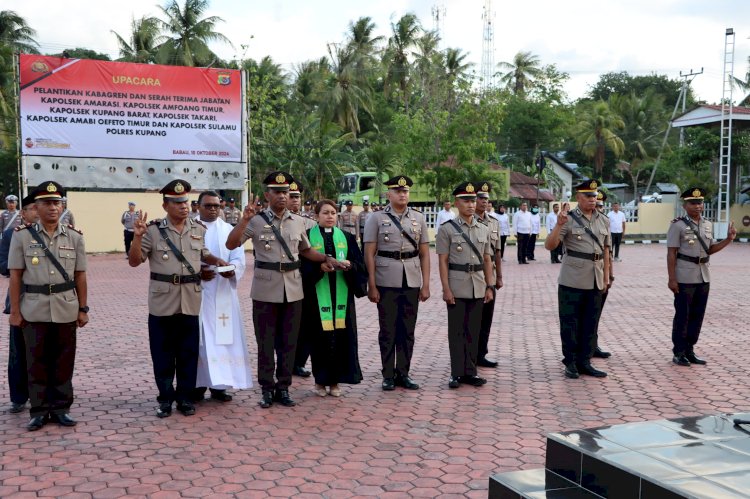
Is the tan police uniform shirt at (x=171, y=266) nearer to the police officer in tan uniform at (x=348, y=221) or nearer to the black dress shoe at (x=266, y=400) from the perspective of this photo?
the black dress shoe at (x=266, y=400)

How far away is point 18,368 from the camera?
18.8 feet

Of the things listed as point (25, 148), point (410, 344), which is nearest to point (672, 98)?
point (25, 148)

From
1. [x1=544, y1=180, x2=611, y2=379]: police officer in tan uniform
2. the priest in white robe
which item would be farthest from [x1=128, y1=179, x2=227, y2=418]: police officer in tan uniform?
[x1=544, y1=180, x2=611, y2=379]: police officer in tan uniform

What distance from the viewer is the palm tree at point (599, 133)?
47.5 meters

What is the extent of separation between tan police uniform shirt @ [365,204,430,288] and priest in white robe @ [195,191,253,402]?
117cm

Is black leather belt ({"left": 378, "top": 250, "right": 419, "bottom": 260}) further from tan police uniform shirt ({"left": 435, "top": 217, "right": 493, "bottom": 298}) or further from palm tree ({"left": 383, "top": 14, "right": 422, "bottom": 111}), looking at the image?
palm tree ({"left": 383, "top": 14, "right": 422, "bottom": 111})

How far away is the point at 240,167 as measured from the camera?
22.5 meters

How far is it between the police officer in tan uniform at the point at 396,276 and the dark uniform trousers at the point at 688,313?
9.01 feet

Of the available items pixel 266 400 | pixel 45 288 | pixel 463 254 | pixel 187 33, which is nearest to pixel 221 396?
pixel 266 400

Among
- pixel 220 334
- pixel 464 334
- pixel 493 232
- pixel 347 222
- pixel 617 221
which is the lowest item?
pixel 464 334

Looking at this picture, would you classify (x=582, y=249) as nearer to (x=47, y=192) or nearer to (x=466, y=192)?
(x=466, y=192)

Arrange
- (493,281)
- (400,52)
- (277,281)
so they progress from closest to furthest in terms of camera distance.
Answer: (277,281) → (493,281) → (400,52)

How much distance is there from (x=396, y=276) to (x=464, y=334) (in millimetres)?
808

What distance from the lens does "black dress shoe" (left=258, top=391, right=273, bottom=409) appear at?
236 inches
